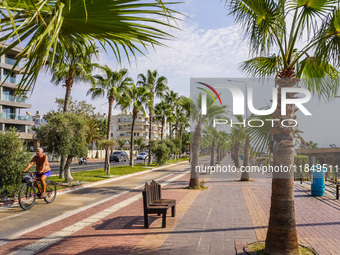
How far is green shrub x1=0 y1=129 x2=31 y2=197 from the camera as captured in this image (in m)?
11.4

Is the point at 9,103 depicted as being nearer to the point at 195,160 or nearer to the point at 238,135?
the point at 195,160

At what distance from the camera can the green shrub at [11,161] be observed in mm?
11370

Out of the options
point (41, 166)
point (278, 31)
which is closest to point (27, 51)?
point (278, 31)

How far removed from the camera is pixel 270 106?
6.71 meters

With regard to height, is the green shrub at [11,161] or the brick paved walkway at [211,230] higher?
the green shrub at [11,161]

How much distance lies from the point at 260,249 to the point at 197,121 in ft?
39.7

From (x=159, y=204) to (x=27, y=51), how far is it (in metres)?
6.76

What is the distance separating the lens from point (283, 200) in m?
5.81

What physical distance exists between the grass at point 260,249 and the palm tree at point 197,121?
9529mm

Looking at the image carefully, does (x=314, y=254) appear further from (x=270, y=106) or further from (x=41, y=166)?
(x=41, y=166)

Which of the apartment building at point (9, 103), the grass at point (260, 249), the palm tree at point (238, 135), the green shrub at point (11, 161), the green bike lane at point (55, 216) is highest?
the apartment building at point (9, 103)

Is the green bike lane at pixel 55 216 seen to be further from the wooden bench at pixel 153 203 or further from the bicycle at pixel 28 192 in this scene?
the wooden bench at pixel 153 203

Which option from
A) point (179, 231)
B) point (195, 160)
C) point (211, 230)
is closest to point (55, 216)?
point (179, 231)

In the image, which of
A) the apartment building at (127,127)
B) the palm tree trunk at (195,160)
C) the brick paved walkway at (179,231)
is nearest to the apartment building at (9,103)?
the palm tree trunk at (195,160)
